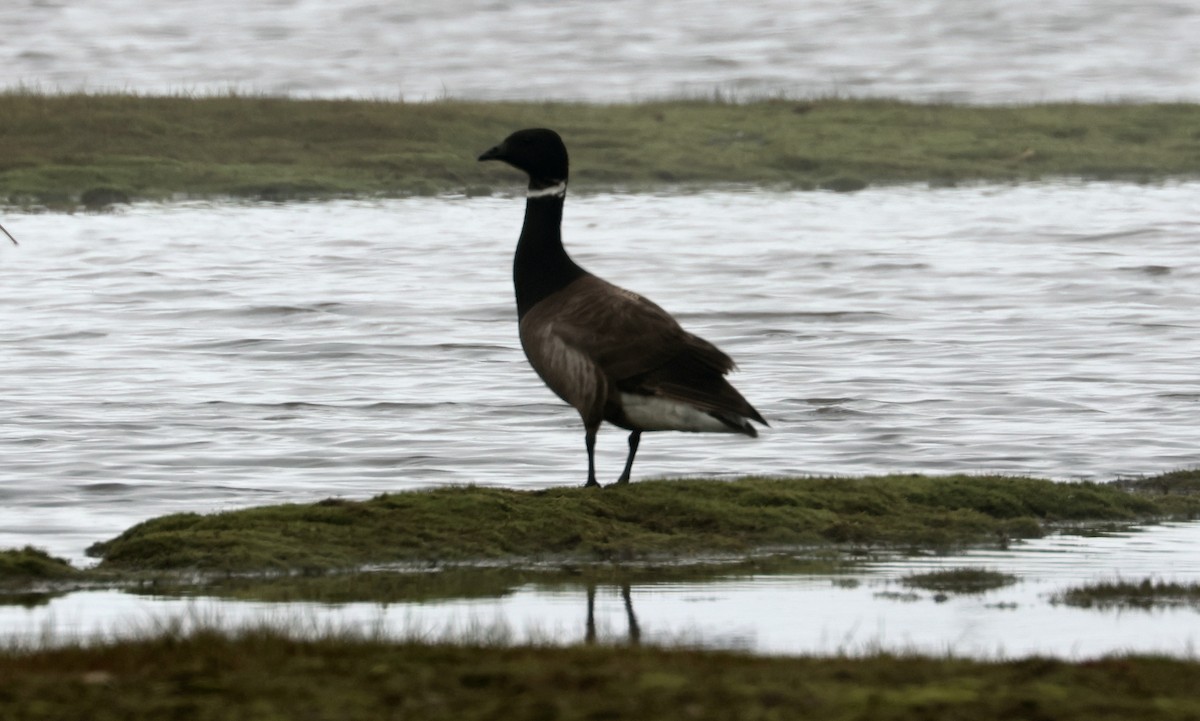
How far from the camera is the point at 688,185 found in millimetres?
48438

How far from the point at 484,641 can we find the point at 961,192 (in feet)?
130

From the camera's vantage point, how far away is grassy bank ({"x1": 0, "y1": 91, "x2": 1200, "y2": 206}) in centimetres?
4538

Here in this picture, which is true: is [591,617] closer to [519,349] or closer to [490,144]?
[519,349]

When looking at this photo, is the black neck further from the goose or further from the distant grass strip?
the distant grass strip

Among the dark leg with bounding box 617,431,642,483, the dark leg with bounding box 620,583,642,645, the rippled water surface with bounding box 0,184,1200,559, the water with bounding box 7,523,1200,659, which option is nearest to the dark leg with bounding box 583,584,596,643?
the water with bounding box 7,523,1200,659

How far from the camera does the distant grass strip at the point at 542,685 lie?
26.8 ft

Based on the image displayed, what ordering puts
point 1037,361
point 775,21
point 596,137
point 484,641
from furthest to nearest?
point 775,21, point 596,137, point 1037,361, point 484,641

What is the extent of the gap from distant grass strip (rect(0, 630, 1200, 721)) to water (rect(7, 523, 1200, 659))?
66 cm

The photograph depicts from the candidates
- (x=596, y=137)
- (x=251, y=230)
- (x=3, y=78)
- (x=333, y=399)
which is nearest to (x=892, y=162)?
(x=596, y=137)

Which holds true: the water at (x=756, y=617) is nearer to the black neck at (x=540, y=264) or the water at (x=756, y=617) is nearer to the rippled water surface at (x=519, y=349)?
the rippled water surface at (x=519, y=349)

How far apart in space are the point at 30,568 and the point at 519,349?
15.2 m

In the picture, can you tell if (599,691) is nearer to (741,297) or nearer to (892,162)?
(741,297)

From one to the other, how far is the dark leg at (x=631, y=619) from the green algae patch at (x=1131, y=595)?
7.84 ft

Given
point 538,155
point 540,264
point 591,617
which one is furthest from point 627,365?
point 591,617
